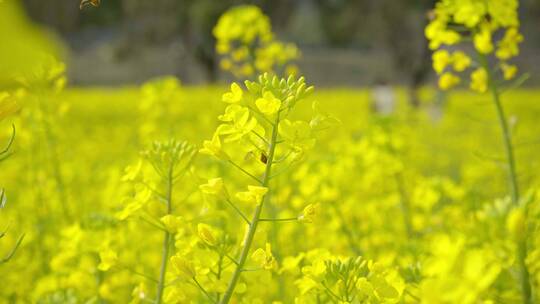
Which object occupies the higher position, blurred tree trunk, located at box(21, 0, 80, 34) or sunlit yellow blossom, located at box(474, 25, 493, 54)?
sunlit yellow blossom, located at box(474, 25, 493, 54)

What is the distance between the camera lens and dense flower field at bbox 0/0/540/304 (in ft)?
4.77

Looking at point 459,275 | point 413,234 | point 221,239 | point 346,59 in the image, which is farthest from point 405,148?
point 346,59

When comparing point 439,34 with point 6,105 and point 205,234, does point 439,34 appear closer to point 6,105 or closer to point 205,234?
point 205,234

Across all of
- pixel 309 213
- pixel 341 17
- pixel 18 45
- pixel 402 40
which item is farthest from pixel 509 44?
pixel 341 17

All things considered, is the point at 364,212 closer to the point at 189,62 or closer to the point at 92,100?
the point at 92,100

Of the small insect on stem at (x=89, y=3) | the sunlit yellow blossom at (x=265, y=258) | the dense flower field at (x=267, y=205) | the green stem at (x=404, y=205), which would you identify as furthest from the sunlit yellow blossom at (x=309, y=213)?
the green stem at (x=404, y=205)

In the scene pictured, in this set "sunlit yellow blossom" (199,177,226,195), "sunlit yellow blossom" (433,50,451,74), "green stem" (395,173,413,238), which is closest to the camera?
"sunlit yellow blossom" (199,177,226,195)

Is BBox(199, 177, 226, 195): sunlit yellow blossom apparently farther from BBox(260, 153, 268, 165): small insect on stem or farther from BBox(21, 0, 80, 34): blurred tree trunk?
BBox(21, 0, 80, 34): blurred tree trunk

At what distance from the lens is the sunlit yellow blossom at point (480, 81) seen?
2624 mm

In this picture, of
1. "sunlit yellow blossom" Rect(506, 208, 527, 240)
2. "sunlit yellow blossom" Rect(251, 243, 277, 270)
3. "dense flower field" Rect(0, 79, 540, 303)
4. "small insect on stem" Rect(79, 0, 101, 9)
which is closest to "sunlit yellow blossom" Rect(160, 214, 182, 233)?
"dense flower field" Rect(0, 79, 540, 303)

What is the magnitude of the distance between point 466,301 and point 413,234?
2943mm

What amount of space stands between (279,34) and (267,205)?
27030 millimetres

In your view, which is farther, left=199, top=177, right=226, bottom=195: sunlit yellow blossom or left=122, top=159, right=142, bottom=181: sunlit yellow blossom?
left=122, top=159, right=142, bottom=181: sunlit yellow blossom

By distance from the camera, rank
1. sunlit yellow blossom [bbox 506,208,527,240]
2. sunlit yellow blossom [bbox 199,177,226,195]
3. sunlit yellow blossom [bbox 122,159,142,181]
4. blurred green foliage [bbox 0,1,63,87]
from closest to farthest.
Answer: blurred green foliage [bbox 0,1,63,87] → sunlit yellow blossom [bbox 506,208,527,240] → sunlit yellow blossom [bbox 199,177,226,195] → sunlit yellow blossom [bbox 122,159,142,181]
